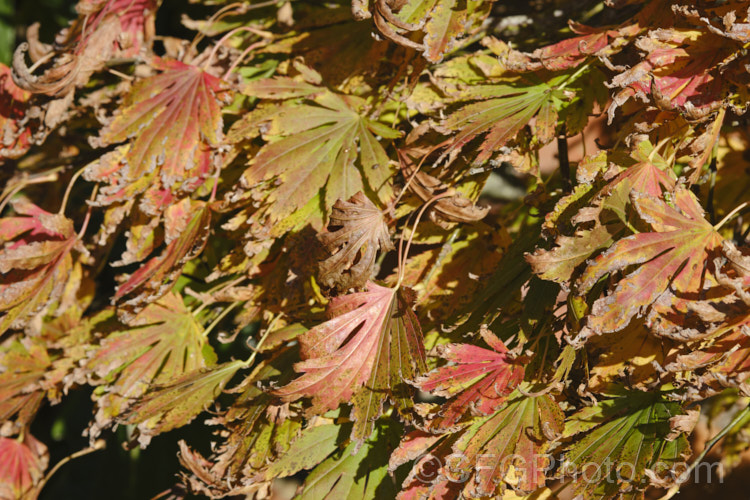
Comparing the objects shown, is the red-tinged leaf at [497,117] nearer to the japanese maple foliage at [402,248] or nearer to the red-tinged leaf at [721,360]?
the japanese maple foliage at [402,248]

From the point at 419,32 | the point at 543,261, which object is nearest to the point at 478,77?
the point at 419,32

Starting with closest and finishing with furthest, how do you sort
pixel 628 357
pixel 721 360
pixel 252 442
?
pixel 721 360
pixel 628 357
pixel 252 442

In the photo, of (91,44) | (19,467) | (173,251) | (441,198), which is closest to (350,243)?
(441,198)

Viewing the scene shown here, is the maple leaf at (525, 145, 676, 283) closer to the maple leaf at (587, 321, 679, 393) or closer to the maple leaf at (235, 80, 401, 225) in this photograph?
the maple leaf at (587, 321, 679, 393)

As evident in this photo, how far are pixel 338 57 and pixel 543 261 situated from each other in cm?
55

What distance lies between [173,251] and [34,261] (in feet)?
0.79

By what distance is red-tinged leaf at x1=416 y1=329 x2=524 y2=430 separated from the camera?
2.39 ft

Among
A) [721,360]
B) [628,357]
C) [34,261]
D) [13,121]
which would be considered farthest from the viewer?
[13,121]

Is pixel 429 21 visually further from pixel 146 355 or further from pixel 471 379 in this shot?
pixel 146 355

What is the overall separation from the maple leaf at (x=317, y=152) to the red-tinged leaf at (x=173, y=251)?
0.46 ft

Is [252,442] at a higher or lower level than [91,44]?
lower

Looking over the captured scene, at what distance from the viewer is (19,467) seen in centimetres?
121

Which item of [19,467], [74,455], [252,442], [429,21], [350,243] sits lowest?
[19,467]

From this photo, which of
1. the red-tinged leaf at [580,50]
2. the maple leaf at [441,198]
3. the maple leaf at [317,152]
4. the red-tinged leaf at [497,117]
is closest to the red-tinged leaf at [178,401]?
the maple leaf at [317,152]
